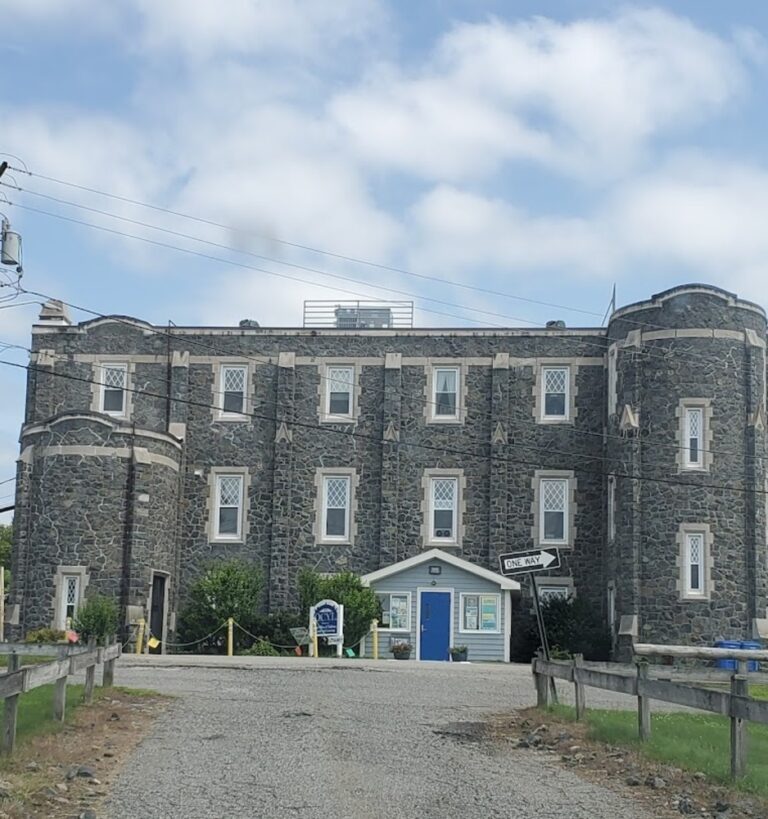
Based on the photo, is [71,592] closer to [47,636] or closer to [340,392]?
[47,636]

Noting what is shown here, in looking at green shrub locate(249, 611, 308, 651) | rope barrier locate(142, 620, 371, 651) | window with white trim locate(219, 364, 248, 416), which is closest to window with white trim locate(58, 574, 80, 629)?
rope barrier locate(142, 620, 371, 651)

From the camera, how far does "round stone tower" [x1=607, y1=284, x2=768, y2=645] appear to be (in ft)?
120

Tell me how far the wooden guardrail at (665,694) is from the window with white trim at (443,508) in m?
22.1

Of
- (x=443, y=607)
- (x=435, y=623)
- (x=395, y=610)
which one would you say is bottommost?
(x=435, y=623)

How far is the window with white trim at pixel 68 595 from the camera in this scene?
1459 inches

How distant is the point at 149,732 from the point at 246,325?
1109 inches

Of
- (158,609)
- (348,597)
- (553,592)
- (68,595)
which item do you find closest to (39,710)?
(68,595)

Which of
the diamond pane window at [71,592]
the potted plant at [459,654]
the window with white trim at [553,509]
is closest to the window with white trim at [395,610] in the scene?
the potted plant at [459,654]

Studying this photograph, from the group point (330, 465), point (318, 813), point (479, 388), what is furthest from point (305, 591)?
point (318, 813)

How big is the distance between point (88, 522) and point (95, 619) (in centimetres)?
289

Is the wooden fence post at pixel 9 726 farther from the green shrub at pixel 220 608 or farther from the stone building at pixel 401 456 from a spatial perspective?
the green shrub at pixel 220 608

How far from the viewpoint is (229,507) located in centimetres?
4138

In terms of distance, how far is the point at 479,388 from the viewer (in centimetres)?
4122

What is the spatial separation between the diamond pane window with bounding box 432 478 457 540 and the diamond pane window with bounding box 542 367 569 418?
11.7 feet
